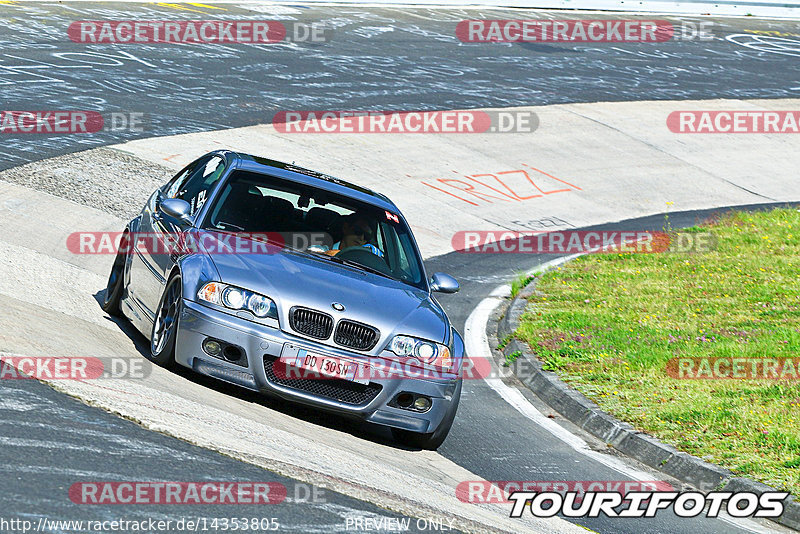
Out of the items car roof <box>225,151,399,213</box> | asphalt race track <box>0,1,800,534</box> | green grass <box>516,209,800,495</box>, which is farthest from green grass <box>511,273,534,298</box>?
car roof <box>225,151,399,213</box>

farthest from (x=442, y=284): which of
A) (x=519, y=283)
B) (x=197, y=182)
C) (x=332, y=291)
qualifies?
(x=519, y=283)

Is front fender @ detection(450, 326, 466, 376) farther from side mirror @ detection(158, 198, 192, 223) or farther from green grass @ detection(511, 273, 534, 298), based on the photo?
green grass @ detection(511, 273, 534, 298)

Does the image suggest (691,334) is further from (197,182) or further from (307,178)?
(197,182)

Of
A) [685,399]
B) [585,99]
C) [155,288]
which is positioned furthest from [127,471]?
[585,99]

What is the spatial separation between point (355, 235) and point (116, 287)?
212 centimetres

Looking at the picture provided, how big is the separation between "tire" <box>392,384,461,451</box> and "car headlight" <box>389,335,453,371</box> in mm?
253

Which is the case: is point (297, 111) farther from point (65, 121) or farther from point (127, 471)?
point (127, 471)

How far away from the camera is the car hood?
729cm

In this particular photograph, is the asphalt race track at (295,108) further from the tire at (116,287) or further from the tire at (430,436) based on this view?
the tire at (116,287)

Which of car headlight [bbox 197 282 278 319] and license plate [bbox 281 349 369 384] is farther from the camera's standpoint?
car headlight [bbox 197 282 278 319]

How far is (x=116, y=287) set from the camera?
926 centimetres

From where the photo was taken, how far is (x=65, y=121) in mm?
16922

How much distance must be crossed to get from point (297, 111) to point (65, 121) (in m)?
4.48

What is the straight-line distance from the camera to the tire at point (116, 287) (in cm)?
920
